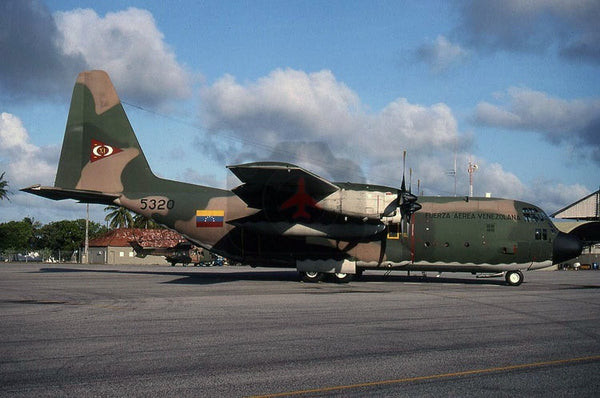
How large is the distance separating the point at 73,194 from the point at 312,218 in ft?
39.3

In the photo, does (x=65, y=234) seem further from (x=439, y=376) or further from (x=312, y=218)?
(x=439, y=376)

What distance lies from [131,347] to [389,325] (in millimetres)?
5757

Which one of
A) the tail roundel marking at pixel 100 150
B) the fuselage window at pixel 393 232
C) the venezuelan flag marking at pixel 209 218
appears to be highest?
the tail roundel marking at pixel 100 150

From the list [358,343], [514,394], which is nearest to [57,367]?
[358,343]

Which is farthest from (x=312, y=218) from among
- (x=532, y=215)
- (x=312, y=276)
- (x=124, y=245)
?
(x=124, y=245)

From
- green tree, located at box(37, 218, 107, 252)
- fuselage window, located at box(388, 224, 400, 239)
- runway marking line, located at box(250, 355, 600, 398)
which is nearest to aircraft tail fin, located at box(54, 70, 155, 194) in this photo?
fuselage window, located at box(388, 224, 400, 239)

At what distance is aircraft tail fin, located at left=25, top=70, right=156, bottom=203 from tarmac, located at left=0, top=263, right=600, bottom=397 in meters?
11.8

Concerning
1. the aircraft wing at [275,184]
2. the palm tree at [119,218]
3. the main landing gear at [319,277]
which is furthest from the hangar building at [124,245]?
the aircraft wing at [275,184]

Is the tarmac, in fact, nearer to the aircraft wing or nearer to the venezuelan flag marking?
the aircraft wing

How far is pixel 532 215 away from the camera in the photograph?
87.7ft

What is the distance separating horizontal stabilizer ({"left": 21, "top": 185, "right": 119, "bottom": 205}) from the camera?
26484 mm

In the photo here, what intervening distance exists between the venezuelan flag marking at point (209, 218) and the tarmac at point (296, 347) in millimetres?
9752

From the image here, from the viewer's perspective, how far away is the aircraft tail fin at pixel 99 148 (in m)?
29.0

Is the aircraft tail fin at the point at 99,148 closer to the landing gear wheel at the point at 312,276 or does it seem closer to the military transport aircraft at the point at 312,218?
the military transport aircraft at the point at 312,218
